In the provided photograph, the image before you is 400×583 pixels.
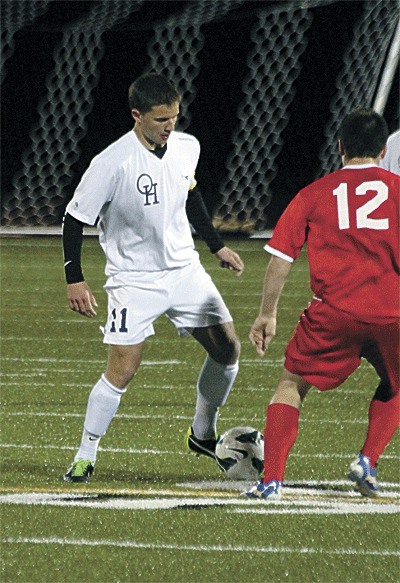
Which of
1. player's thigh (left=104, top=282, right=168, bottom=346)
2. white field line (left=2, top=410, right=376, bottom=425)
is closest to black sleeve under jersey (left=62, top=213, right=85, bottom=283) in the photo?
player's thigh (left=104, top=282, right=168, bottom=346)

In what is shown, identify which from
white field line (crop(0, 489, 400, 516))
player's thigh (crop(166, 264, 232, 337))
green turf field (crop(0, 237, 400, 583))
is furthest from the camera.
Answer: player's thigh (crop(166, 264, 232, 337))

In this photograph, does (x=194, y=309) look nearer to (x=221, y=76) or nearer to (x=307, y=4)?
(x=307, y=4)

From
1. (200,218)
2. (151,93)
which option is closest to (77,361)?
(200,218)

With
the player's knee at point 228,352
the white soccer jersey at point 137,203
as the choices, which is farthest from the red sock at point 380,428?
the white soccer jersey at point 137,203

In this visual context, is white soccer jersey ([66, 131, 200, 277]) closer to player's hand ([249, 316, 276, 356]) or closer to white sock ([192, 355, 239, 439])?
white sock ([192, 355, 239, 439])

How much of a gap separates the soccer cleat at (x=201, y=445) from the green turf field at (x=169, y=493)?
2.1 inches

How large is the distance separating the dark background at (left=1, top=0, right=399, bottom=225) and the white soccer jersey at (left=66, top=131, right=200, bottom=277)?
14.6 m

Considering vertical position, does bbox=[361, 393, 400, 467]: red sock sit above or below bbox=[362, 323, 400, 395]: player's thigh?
below

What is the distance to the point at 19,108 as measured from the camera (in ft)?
72.2

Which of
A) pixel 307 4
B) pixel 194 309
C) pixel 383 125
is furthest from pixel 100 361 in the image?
pixel 307 4

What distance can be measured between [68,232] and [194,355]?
423 centimetres

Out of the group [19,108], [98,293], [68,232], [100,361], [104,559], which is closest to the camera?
[104,559]

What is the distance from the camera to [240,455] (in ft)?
20.1

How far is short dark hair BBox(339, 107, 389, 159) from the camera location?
5449 millimetres
